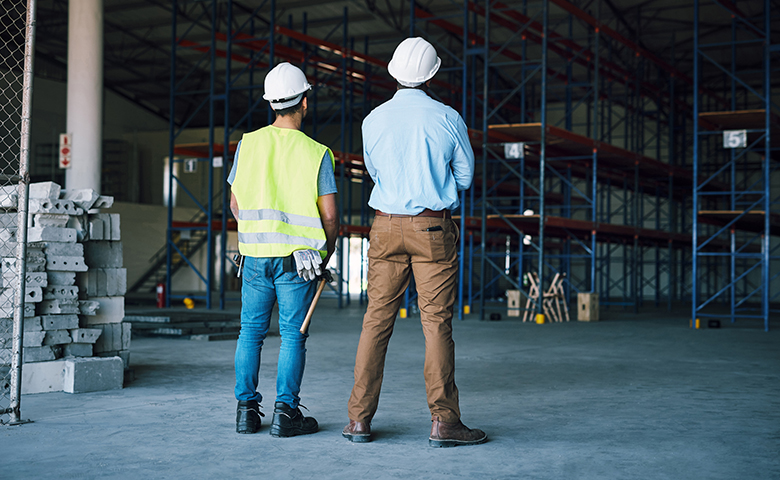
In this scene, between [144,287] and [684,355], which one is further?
[144,287]

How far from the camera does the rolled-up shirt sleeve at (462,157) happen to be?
3980 mm

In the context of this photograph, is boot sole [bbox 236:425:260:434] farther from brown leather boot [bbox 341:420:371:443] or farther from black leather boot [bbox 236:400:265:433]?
brown leather boot [bbox 341:420:371:443]

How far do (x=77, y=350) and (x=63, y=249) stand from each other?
77 centimetres

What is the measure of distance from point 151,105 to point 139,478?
Answer: 32801mm

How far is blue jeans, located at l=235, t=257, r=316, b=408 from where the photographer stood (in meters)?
4.10

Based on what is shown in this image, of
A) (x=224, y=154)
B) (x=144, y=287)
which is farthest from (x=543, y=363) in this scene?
(x=144, y=287)

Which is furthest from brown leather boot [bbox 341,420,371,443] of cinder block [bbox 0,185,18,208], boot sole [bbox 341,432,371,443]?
cinder block [bbox 0,185,18,208]

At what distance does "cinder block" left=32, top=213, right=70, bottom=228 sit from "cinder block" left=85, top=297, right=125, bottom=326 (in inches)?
26.1

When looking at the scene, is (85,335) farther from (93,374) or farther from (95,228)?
(95,228)

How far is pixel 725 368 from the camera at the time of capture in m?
7.46

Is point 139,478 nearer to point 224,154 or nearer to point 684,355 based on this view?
point 684,355

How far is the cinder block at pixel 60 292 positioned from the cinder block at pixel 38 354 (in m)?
0.36

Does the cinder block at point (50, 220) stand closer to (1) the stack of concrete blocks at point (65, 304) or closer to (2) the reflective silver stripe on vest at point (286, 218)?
(1) the stack of concrete blocks at point (65, 304)

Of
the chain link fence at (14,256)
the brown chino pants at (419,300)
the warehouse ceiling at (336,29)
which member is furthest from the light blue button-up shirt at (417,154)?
the warehouse ceiling at (336,29)
